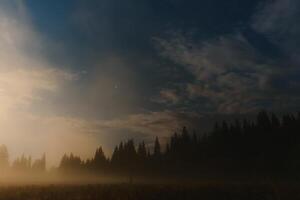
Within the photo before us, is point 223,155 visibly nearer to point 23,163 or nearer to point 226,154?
point 226,154

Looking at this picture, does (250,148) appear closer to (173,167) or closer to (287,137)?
(287,137)

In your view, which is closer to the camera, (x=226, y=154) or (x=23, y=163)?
(x=226, y=154)

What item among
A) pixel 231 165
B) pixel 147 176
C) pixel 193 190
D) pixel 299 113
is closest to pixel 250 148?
pixel 231 165

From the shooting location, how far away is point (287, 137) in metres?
70.2

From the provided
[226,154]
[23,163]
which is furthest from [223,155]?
[23,163]

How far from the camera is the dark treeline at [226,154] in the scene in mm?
64375

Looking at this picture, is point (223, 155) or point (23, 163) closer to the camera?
point (223, 155)

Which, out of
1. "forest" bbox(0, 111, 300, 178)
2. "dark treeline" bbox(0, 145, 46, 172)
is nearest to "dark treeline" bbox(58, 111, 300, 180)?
"forest" bbox(0, 111, 300, 178)

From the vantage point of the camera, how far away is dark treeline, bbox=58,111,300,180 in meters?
64.4

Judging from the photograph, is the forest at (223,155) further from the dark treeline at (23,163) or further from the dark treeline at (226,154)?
the dark treeline at (23,163)

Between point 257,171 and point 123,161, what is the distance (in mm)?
67265

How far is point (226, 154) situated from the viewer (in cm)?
7888

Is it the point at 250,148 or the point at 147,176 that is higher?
the point at 250,148

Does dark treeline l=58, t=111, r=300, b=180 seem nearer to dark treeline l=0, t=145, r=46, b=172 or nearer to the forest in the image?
the forest
